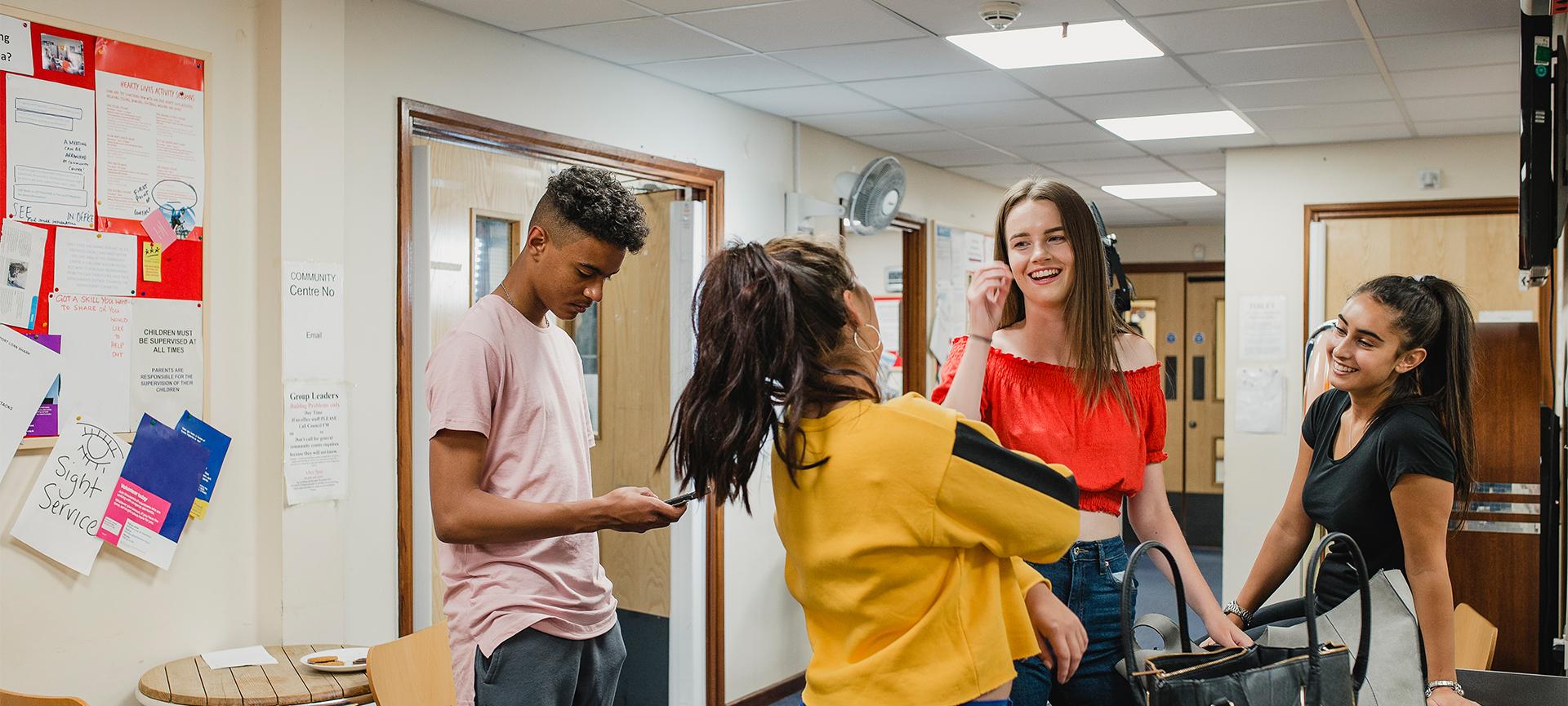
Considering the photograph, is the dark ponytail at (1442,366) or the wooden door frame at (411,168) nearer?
the dark ponytail at (1442,366)

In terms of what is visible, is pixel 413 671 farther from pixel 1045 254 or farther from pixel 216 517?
pixel 1045 254

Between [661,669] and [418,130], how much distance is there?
97.0 inches

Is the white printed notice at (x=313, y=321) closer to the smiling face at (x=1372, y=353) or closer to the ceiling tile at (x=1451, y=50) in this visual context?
the smiling face at (x=1372, y=353)

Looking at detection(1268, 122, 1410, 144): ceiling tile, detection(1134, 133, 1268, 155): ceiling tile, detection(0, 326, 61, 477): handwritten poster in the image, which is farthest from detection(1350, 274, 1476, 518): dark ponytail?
detection(1134, 133, 1268, 155): ceiling tile

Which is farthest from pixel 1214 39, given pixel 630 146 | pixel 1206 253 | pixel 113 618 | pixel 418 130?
pixel 1206 253

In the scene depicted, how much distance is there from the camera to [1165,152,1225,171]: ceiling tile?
6168mm

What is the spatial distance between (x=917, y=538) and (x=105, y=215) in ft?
7.00

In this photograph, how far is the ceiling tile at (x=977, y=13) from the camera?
132 inches

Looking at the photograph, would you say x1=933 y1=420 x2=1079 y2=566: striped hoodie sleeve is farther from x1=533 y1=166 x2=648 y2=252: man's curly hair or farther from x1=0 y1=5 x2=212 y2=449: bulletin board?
x1=0 y1=5 x2=212 y2=449: bulletin board

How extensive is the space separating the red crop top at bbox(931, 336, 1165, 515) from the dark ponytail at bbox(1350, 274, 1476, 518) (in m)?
0.41

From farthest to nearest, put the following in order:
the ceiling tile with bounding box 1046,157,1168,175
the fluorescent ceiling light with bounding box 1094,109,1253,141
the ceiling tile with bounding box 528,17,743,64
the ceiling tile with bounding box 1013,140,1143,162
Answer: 1. the ceiling tile with bounding box 1046,157,1168,175
2. the ceiling tile with bounding box 1013,140,1143,162
3. the fluorescent ceiling light with bounding box 1094,109,1253,141
4. the ceiling tile with bounding box 528,17,743,64

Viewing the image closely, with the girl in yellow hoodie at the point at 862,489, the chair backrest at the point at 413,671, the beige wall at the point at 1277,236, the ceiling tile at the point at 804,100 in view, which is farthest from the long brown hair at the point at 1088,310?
the beige wall at the point at 1277,236

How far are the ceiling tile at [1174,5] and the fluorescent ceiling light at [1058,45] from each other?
0.50 feet

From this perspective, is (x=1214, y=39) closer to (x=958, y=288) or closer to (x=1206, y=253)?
(x=958, y=288)
